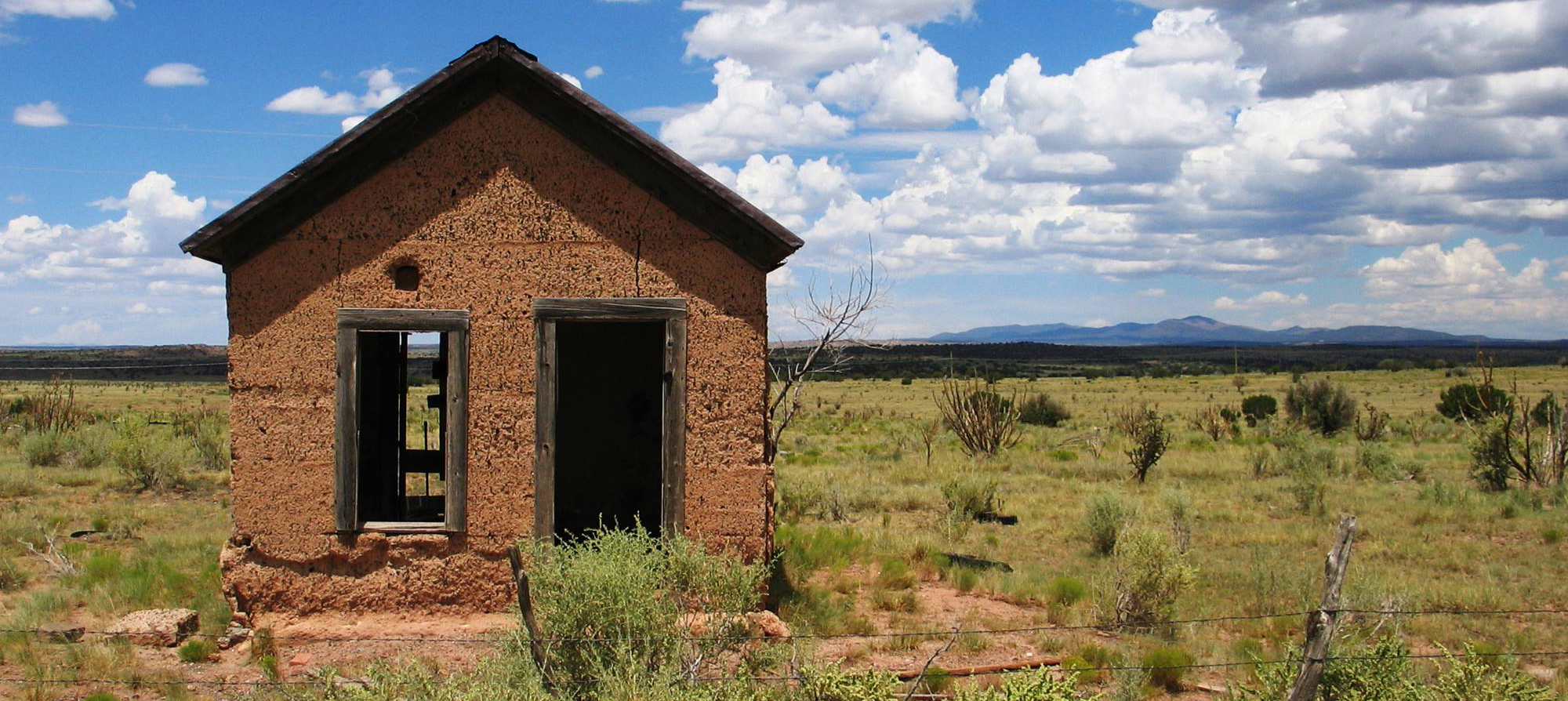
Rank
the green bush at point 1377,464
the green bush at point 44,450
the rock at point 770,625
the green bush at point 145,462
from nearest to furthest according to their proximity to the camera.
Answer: the rock at point 770,625
the green bush at point 145,462
the green bush at point 1377,464
the green bush at point 44,450

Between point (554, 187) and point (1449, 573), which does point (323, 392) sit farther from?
point (1449, 573)

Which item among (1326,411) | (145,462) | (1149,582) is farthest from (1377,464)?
(145,462)

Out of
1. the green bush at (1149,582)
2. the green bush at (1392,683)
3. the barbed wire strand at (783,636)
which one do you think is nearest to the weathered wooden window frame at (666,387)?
the barbed wire strand at (783,636)

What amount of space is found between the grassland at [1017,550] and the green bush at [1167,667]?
0.15 meters

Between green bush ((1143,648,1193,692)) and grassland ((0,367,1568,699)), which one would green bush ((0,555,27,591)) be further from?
green bush ((1143,648,1193,692))

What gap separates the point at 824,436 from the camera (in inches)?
1098

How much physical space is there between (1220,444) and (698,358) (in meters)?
19.1

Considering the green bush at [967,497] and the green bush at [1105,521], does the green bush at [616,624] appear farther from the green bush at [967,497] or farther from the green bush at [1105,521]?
the green bush at [967,497]

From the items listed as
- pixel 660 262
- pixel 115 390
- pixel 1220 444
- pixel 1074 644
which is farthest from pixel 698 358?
pixel 115 390

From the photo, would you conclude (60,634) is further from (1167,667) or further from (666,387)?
(1167,667)

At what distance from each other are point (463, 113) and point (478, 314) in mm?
1436

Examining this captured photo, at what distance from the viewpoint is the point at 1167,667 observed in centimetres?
800

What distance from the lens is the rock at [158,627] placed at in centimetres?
830

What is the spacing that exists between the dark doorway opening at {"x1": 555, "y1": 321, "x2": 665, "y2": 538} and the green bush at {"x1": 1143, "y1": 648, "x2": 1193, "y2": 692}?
5.43 metres
